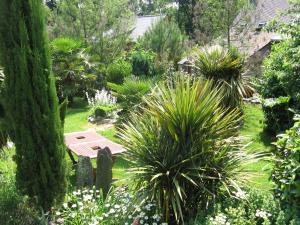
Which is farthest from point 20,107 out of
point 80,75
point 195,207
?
point 80,75

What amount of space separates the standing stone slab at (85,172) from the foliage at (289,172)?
2745mm

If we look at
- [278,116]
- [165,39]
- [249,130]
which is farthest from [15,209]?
[165,39]

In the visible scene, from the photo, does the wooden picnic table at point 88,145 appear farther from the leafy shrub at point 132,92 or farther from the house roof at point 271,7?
the house roof at point 271,7

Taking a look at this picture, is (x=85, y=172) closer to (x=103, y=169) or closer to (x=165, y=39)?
(x=103, y=169)

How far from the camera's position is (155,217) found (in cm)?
423

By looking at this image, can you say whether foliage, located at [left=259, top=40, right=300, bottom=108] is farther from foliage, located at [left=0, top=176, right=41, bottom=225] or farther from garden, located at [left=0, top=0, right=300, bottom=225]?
foliage, located at [left=0, top=176, right=41, bottom=225]

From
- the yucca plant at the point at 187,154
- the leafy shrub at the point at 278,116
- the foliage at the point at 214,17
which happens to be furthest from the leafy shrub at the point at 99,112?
the yucca plant at the point at 187,154

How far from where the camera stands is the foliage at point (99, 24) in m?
18.0

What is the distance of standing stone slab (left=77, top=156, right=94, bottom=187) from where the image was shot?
5547 mm

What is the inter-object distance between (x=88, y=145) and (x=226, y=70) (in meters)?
4.71

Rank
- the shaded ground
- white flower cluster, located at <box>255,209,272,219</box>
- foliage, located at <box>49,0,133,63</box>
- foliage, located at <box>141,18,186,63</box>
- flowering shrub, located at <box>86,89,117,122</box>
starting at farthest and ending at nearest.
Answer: foliage, located at <box>141,18,186,63</box> → foliage, located at <box>49,0,133,63</box> → flowering shrub, located at <box>86,89,117,122</box> → the shaded ground → white flower cluster, located at <box>255,209,272,219</box>

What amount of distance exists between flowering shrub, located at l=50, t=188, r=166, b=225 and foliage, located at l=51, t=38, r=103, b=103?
9.51m

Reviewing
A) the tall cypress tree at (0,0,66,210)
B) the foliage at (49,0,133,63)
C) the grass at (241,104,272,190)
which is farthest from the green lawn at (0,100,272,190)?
the foliage at (49,0,133,63)

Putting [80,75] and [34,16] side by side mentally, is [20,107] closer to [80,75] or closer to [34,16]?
[34,16]
